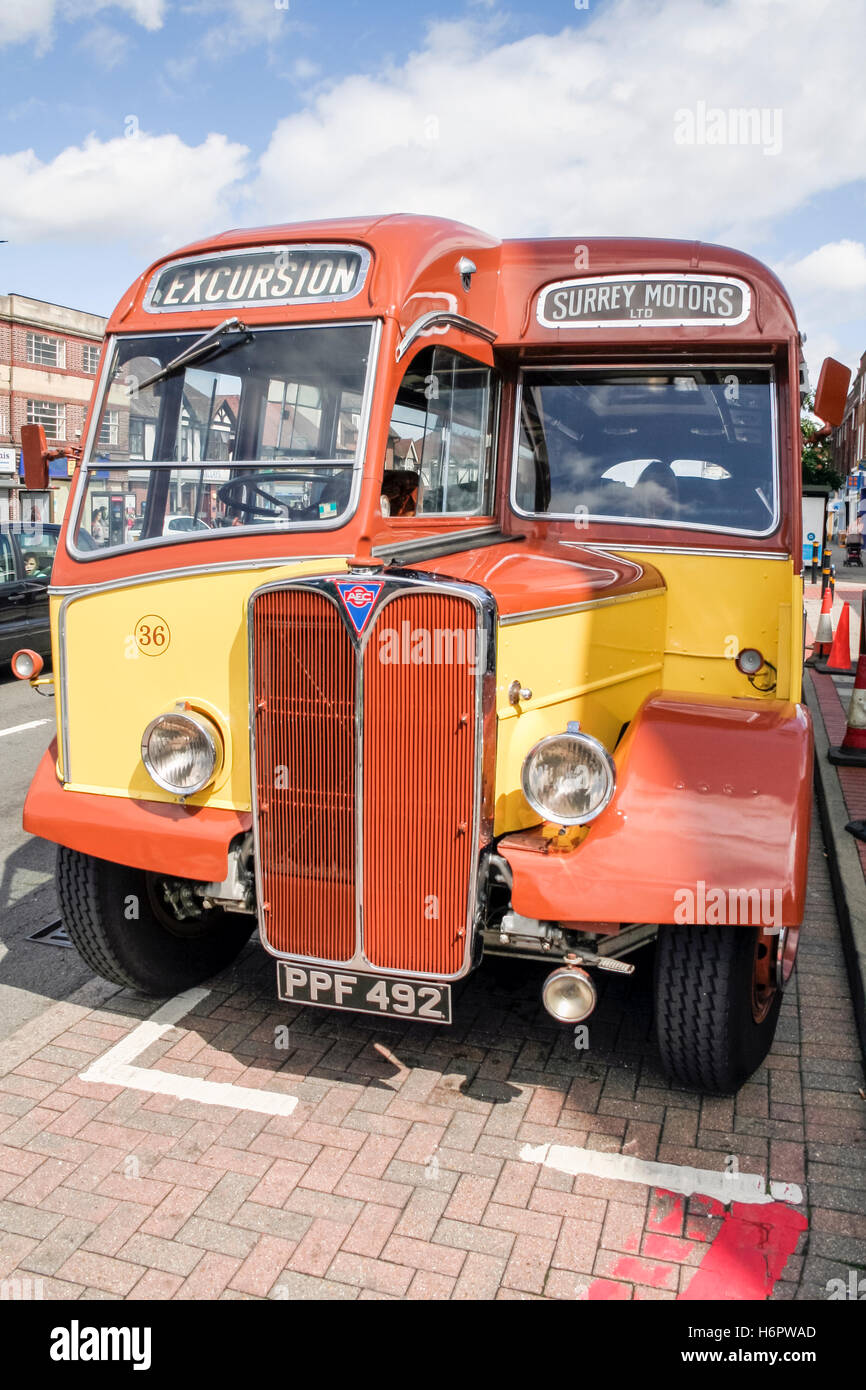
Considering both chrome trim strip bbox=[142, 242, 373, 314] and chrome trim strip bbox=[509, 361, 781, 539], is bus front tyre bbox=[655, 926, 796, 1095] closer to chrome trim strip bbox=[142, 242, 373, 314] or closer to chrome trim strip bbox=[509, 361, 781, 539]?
chrome trim strip bbox=[509, 361, 781, 539]

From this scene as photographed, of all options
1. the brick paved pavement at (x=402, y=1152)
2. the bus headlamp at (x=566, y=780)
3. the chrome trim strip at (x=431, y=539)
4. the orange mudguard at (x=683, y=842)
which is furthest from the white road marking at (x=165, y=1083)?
the chrome trim strip at (x=431, y=539)

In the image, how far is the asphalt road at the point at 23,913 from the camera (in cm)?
486

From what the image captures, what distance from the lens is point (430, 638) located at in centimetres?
350

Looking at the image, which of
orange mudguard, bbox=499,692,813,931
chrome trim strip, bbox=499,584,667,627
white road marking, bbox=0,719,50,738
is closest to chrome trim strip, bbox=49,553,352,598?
chrome trim strip, bbox=499,584,667,627

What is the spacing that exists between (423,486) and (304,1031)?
7.63ft

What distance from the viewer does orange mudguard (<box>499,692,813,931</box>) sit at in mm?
3449

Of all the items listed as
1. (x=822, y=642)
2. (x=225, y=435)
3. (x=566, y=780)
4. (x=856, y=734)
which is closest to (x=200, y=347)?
(x=225, y=435)

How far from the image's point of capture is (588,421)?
17.2 feet

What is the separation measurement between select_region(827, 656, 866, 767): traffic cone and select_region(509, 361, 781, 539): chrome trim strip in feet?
13.3

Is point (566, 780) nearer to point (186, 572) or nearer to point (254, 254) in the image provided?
point (186, 572)

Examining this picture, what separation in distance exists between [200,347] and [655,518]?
2235mm

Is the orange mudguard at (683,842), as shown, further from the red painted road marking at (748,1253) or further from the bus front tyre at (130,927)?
the bus front tyre at (130,927)

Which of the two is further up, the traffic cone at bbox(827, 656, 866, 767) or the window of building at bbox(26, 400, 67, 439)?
the window of building at bbox(26, 400, 67, 439)
